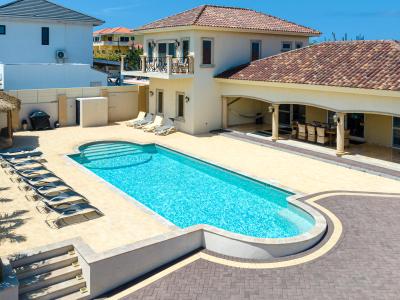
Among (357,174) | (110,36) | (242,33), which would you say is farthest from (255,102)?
(110,36)

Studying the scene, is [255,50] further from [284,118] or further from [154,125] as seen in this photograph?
[154,125]

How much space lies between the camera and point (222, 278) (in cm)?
1158

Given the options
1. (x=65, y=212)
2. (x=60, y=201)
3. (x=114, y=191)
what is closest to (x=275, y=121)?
(x=114, y=191)

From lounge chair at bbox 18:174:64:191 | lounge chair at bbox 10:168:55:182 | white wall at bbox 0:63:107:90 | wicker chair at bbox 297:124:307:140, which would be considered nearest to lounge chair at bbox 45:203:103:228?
lounge chair at bbox 18:174:64:191

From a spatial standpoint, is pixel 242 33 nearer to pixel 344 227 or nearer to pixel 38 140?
pixel 38 140

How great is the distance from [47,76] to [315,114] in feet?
72.3

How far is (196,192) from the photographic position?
18.8 m

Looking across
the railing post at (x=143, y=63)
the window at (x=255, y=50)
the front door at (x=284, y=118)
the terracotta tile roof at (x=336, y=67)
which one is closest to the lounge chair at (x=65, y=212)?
the terracotta tile roof at (x=336, y=67)

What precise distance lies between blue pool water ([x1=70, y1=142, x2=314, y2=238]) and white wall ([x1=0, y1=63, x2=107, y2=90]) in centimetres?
1314

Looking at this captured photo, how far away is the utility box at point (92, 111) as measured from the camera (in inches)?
1273

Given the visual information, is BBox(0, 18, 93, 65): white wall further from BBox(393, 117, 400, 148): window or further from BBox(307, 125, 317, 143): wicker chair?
BBox(393, 117, 400, 148): window

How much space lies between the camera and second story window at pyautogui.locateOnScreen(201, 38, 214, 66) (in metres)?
29.4

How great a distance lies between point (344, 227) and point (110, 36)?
327 feet

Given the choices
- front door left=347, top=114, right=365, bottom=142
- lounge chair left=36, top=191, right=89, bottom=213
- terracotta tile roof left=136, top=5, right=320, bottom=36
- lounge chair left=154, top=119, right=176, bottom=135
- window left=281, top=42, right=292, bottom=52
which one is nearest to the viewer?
lounge chair left=36, top=191, right=89, bottom=213
